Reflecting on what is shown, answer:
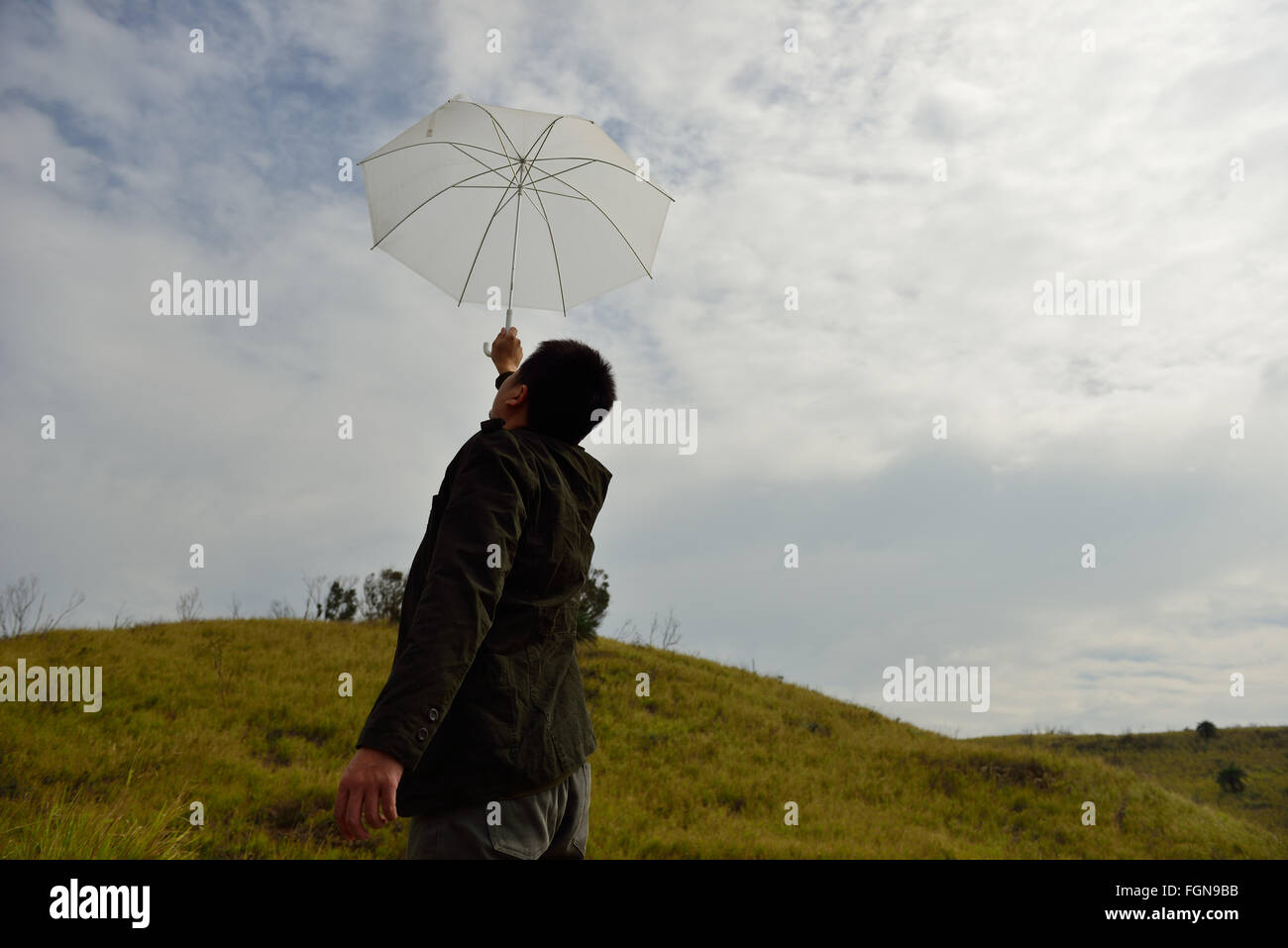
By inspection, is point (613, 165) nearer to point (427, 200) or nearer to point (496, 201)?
point (496, 201)

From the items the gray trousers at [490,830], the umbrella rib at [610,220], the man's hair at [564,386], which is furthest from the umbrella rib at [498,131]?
the gray trousers at [490,830]

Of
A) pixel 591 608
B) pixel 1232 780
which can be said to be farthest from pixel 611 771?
pixel 1232 780

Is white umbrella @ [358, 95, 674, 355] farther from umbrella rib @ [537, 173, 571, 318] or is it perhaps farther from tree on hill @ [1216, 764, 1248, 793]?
tree on hill @ [1216, 764, 1248, 793]

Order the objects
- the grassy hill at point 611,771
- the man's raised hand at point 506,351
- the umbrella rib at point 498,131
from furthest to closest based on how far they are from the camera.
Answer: the grassy hill at point 611,771 → the umbrella rib at point 498,131 → the man's raised hand at point 506,351

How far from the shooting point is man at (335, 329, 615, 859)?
2.06 m

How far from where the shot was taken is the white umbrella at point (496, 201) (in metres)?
4.71

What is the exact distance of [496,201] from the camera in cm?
482

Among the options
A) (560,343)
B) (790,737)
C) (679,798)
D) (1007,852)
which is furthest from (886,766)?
(560,343)

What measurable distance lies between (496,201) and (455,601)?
3.35 metres

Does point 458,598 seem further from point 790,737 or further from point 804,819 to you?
point 790,737

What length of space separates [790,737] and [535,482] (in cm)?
1687

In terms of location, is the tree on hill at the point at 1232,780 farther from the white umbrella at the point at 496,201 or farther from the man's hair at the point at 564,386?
the man's hair at the point at 564,386

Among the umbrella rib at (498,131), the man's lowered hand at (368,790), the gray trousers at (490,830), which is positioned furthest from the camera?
the umbrella rib at (498,131)

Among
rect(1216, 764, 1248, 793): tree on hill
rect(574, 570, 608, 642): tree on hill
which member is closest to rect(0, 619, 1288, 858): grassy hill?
rect(574, 570, 608, 642): tree on hill
